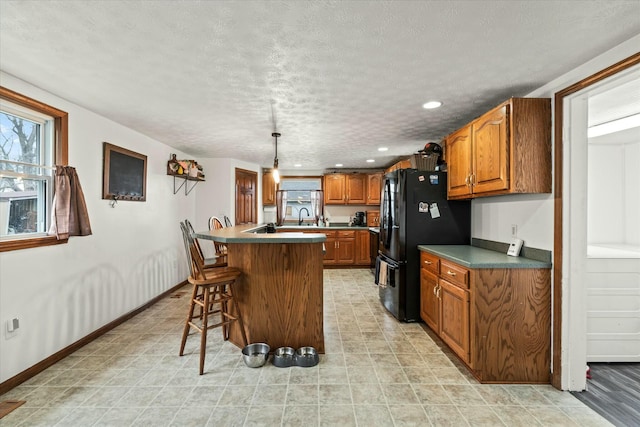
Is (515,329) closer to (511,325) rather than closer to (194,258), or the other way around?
(511,325)

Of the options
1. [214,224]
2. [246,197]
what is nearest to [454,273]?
[214,224]

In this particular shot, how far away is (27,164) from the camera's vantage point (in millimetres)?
2311

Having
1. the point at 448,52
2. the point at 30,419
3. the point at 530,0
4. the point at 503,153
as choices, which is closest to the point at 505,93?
the point at 503,153

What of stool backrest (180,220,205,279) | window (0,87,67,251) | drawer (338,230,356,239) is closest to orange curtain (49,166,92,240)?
window (0,87,67,251)

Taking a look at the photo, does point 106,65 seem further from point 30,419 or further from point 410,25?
point 30,419

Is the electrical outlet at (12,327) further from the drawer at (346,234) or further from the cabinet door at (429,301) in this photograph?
the drawer at (346,234)

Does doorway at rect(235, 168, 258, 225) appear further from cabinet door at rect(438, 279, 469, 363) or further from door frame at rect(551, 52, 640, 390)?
door frame at rect(551, 52, 640, 390)

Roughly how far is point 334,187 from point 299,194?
2.66 ft

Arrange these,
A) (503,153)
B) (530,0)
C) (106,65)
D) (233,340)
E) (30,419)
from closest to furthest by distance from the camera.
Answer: (530,0), (30,419), (106,65), (503,153), (233,340)

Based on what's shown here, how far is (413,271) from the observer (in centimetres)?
336

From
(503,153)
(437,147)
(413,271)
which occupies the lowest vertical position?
(413,271)

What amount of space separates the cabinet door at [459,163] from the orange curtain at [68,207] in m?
3.39

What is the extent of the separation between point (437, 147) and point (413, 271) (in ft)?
4.81

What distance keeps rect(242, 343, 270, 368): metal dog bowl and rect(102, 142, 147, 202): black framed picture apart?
2122mm
